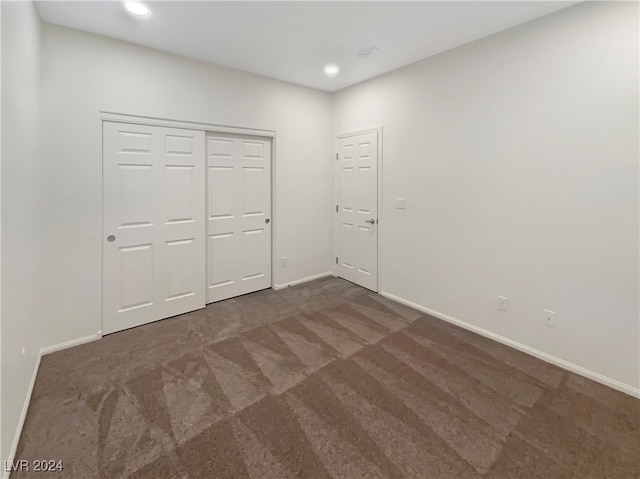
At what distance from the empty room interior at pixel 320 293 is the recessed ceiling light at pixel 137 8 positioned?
5.4 inches

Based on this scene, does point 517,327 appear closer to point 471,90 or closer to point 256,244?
point 471,90

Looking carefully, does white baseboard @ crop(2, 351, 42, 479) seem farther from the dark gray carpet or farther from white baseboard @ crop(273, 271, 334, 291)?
white baseboard @ crop(273, 271, 334, 291)

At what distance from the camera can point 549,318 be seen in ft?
8.08

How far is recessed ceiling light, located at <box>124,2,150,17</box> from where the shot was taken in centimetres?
225

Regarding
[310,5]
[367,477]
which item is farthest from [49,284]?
[310,5]

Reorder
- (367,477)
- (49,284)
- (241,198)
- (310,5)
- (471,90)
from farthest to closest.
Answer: (241,198), (471,90), (49,284), (310,5), (367,477)

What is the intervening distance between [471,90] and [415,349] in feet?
7.97

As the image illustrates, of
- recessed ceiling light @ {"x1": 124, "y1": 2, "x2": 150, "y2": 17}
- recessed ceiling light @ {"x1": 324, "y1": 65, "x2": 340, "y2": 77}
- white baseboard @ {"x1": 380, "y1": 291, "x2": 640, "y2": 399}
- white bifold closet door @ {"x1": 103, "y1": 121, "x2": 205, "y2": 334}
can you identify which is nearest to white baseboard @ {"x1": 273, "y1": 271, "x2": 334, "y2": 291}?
white bifold closet door @ {"x1": 103, "y1": 121, "x2": 205, "y2": 334}

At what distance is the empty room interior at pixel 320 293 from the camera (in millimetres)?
1682

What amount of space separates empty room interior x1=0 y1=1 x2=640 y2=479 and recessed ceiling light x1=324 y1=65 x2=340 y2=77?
106 mm

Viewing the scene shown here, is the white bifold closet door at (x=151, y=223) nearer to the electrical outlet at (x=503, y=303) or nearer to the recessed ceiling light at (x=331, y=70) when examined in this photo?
the recessed ceiling light at (x=331, y=70)

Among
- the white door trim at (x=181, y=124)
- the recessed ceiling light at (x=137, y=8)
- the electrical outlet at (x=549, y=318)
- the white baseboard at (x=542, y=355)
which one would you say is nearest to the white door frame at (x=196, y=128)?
the white door trim at (x=181, y=124)

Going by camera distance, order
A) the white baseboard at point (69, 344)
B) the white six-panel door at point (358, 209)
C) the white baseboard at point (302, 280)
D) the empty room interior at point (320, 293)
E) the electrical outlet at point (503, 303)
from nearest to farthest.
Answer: the empty room interior at point (320, 293), the white baseboard at point (69, 344), the electrical outlet at point (503, 303), the white six-panel door at point (358, 209), the white baseboard at point (302, 280)

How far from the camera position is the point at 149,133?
9.67 feet
